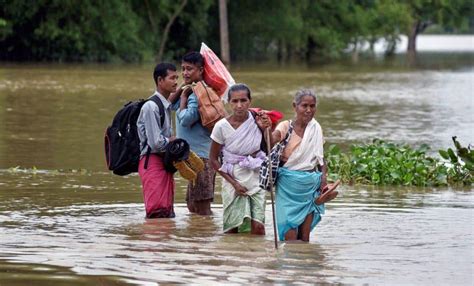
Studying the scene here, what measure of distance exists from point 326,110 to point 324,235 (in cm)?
1714

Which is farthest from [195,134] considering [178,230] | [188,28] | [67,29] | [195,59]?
[188,28]

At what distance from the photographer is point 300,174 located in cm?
977

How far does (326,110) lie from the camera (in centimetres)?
2777

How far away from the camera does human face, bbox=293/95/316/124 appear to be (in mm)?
9641

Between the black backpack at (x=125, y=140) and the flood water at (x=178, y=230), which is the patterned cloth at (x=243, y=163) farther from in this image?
the black backpack at (x=125, y=140)

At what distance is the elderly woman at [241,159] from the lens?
33.5ft

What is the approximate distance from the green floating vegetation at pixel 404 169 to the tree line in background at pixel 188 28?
2884 centimetres

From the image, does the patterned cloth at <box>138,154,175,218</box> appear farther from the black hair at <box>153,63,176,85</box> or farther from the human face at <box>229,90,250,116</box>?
the human face at <box>229,90,250,116</box>

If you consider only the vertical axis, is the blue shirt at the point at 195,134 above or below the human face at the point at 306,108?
below

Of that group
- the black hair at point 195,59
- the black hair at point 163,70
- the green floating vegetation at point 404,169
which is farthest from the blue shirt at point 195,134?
the green floating vegetation at point 404,169

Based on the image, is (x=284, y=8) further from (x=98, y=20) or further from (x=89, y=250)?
(x=89, y=250)

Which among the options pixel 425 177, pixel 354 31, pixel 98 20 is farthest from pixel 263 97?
pixel 354 31

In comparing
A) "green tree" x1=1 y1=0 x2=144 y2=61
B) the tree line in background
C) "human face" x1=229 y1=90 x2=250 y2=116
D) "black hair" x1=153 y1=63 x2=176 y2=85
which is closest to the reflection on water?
"human face" x1=229 y1=90 x2=250 y2=116

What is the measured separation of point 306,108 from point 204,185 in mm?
2097
